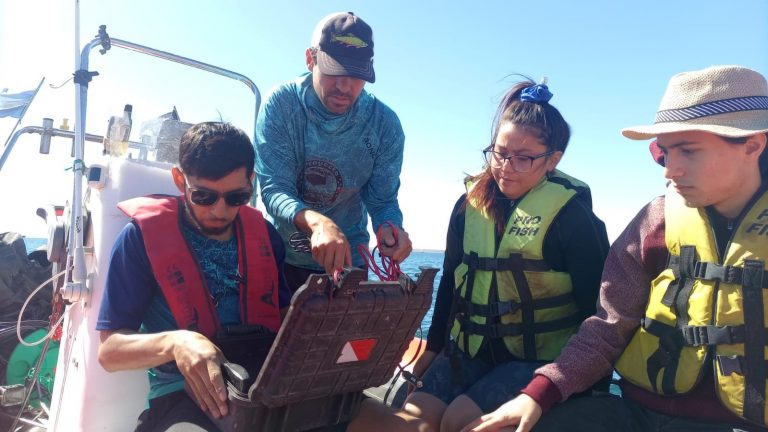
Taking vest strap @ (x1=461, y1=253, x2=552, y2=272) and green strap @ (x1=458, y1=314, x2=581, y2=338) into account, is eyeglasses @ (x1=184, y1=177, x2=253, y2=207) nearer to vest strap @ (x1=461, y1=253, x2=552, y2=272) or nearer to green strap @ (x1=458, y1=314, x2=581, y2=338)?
vest strap @ (x1=461, y1=253, x2=552, y2=272)

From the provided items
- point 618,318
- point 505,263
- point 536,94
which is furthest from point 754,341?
point 536,94

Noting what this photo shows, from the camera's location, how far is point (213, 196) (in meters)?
2.19

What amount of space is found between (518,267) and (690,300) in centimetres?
80

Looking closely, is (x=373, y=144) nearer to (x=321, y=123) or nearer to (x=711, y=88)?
(x=321, y=123)

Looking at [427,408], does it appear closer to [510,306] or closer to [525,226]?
[510,306]

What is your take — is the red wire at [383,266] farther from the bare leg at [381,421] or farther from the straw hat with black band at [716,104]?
the straw hat with black band at [716,104]

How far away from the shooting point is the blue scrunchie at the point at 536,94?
8.92 ft

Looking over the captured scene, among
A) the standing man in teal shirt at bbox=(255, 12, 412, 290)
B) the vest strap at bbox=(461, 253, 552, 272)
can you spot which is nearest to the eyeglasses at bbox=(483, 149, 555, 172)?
the vest strap at bbox=(461, 253, 552, 272)

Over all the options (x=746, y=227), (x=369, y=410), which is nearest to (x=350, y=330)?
(x=369, y=410)

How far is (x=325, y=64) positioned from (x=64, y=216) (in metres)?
2.10

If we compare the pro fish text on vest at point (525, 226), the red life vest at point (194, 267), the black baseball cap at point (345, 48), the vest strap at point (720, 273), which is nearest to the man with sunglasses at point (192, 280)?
the red life vest at point (194, 267)

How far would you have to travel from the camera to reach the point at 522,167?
8.73 feet

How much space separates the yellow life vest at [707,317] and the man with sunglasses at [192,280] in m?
1.58

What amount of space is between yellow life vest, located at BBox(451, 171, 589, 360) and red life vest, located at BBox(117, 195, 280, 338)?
1005mm
